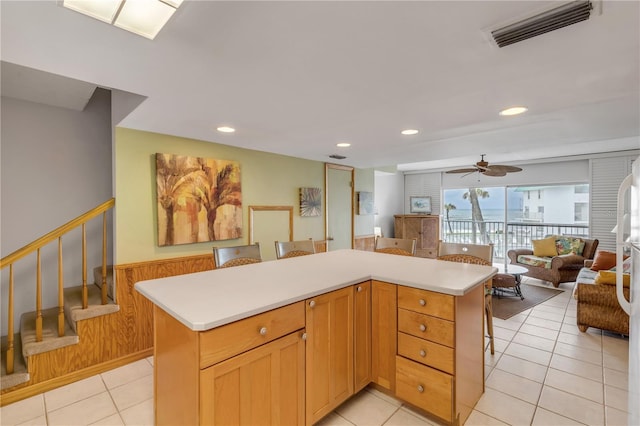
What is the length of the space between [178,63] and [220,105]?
0.62 m

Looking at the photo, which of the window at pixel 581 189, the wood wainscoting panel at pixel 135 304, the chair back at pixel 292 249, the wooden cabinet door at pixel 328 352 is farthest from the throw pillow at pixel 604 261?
the wood wainscoting panel at pixel 135 304

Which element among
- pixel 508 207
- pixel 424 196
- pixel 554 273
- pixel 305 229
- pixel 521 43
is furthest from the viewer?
pixel 424 196

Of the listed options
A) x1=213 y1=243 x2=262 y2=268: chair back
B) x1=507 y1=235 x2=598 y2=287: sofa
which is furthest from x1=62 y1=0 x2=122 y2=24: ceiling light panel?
x1=507 y1=235 x2=598 y2=287: sofa

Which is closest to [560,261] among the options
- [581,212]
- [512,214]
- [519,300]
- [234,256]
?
[519,300]

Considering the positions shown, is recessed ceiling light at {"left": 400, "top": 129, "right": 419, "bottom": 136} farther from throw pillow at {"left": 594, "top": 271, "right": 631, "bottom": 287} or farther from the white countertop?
throw pillow at {"left": 594, "top": 271, "right": 631, "bottom": 287}

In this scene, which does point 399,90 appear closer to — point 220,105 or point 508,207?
point 220,105

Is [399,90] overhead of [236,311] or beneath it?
overhead

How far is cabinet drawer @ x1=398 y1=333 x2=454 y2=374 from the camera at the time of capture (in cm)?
167

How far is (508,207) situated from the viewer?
6797 millimetres

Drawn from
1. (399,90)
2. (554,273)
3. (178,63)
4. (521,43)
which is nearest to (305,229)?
(399,90)

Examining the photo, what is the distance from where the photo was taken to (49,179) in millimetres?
2896

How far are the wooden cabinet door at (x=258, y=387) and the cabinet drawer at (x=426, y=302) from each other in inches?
27.5

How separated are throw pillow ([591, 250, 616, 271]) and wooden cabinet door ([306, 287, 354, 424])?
4248mm

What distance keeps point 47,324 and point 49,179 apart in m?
1.38
